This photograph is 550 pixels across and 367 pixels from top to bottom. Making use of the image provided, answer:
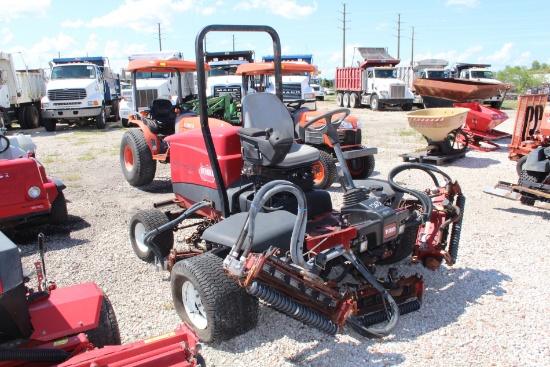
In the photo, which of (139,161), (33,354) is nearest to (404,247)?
(33,354)

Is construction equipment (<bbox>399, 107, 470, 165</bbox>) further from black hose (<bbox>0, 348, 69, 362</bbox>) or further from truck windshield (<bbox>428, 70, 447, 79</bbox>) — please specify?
truck windshield (<bbox>428, 70, 447, 79</bbox>)

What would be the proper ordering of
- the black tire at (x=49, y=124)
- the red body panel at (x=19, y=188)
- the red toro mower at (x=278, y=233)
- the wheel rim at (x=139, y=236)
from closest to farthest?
the red toro mower at (x=278, y=233) → the wheel rim at (x=139, y=236) → the red body panel at (x=19, y=188) → the black tire at (x=49, y=124)

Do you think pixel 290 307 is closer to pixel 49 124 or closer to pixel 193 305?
pixel 193 305

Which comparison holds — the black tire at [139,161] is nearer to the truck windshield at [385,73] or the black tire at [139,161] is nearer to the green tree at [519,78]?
the truck windshield at [385,73]

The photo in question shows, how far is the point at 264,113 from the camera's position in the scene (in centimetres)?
415

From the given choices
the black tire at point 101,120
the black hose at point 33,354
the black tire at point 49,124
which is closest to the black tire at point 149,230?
the black hose at point 33,354

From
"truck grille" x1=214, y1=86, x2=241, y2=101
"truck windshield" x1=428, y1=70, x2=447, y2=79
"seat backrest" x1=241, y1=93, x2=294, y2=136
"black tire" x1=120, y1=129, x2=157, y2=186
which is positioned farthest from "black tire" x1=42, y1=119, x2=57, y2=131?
"truck windshield" x1=428, y1=70, x2=447, y2=79

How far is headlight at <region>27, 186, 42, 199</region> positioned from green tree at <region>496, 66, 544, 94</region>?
33.9m

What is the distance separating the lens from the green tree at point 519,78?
3391 centimetres

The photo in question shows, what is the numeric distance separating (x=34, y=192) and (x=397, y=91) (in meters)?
18.8

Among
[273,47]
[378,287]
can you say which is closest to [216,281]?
[378,287]

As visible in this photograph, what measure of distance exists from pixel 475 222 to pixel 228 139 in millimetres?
3226

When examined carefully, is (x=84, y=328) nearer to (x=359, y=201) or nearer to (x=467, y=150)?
(x=359, y=201)

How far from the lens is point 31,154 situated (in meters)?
6.23
